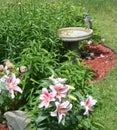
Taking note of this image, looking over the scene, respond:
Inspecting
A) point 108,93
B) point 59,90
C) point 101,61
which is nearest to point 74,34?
point 101,61

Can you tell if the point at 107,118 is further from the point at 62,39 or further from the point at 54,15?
the point at 54,15

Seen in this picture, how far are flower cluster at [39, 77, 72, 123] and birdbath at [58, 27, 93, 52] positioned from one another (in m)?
2.36

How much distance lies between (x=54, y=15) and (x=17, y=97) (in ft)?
8.75

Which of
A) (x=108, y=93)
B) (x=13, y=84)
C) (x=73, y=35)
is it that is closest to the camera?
(x=13, y=84)

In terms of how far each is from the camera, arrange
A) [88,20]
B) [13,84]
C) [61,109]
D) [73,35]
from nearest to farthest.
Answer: [61,109]
[13,84]
[73,35]
[88,20]

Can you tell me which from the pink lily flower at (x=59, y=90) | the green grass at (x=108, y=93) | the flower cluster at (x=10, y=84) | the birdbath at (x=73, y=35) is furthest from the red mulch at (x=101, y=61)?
the pink lily flower at (x=59, y=90)

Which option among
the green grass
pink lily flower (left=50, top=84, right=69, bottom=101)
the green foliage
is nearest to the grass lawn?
the green grass

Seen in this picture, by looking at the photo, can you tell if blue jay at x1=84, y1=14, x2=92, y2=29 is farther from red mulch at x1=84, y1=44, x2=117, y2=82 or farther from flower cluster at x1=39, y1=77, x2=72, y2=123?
flower cluster at x1=39, y1=77, x2=72, y2=123

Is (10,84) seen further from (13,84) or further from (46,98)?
(46,98)

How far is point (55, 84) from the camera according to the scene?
4309mm

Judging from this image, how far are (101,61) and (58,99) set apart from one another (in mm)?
2983

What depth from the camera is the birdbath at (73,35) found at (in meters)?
6.52

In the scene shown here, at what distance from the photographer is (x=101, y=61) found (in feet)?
23.2

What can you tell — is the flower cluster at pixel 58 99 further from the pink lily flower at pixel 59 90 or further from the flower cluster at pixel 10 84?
the flower cluster at pixel 10 84
